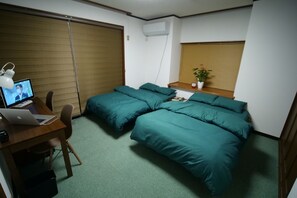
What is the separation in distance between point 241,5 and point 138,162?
346 centimetres

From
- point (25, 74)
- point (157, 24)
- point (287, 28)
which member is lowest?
point (25, 74)

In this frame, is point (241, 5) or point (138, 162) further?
point (241, 5)

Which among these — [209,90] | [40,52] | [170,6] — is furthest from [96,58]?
[209,90]

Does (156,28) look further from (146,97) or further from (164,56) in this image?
(146,97)

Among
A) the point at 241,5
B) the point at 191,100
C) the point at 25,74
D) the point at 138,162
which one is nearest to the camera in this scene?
the point at 138,162

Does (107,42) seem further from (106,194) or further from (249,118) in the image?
(249,118)

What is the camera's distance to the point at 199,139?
1665mm

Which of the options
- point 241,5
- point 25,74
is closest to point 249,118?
point 241,5

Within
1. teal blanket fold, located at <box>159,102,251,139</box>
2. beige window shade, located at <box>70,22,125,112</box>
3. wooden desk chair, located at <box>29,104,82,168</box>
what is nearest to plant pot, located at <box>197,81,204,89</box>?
teal blanket fold, located at <box>159,102,251,139</box>

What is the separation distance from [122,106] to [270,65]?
2.74 meters

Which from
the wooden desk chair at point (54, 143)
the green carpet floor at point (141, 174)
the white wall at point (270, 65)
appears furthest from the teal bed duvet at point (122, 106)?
the white wall at point (270, 65)

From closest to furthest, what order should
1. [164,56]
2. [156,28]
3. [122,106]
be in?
[122,106]
[156,28]
[164,56]

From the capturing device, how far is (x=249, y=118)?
9.33 feet

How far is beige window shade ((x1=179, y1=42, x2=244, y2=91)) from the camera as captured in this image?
3154mm
